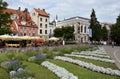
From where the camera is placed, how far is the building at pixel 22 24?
79.7 m

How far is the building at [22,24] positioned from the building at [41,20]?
6.98ft

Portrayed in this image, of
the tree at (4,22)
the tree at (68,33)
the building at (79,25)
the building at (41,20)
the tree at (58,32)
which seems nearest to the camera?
the tree at (4,22)

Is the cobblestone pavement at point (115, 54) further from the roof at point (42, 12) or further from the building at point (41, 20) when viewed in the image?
the roof at point (42, 12)

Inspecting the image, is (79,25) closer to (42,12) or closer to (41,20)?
(42,12)

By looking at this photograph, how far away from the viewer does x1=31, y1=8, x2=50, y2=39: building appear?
91250 mm

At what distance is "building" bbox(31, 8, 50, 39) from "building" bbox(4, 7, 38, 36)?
83.7 inches

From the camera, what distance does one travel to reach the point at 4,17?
163 feet

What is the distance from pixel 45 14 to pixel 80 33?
69.1 ft

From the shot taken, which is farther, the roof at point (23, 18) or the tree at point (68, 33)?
the tree at point (68, 33)

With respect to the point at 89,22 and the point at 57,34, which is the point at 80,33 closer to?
the point at 89,22

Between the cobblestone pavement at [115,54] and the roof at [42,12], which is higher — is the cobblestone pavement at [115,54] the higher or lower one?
the lower one

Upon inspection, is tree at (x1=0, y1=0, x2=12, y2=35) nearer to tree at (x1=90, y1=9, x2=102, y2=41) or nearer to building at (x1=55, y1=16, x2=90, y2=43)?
tree at (x1=90, y1=9, x2=102, y2=41)

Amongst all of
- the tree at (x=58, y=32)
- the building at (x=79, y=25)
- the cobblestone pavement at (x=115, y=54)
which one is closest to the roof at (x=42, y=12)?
the tree at (x=58, y=32)

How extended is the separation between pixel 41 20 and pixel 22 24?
12.0m
